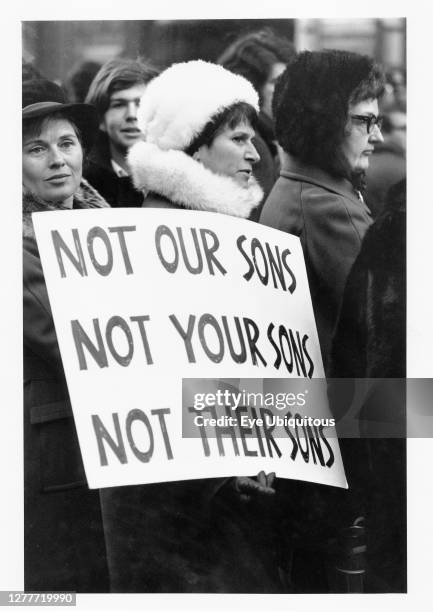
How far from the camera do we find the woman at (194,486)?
3.95 metres

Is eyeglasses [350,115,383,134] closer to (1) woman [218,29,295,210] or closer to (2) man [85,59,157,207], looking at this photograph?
(1) woman [218,29,295,210]

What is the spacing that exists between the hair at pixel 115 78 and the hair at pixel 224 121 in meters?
0.30

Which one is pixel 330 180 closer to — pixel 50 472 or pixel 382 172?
pixel 382 172

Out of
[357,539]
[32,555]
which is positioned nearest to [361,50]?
[357,539]

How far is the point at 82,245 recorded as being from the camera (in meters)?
3.96

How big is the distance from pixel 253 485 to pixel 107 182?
4.44 ft

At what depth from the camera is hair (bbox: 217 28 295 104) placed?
156 inches

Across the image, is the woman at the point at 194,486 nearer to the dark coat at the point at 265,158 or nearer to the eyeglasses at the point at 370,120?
the dark coat at the point at 265,158

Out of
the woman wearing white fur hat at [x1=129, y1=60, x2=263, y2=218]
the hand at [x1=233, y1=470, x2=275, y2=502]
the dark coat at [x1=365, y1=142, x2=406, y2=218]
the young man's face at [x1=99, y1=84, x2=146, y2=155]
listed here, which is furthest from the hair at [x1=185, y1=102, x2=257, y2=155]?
the hand at [x1=233, y1=470, x2=275, y2=502]

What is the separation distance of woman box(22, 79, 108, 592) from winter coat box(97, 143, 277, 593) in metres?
0.13

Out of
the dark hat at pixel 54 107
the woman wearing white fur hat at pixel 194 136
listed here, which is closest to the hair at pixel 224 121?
the woman wearing white fur hat at pixel 194 136

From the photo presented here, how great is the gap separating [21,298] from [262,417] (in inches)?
42.7

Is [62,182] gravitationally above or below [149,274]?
above

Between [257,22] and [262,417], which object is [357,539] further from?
[257,22]
